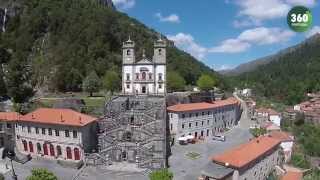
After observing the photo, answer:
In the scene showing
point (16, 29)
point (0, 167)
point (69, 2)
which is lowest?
point (0, 167)

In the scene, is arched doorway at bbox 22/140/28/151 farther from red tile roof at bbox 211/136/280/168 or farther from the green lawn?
red tile roof at bbox 211/136/280/168

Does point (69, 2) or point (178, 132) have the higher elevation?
point (69, 2)

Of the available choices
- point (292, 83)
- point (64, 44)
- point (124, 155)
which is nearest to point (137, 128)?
point (124, 155)

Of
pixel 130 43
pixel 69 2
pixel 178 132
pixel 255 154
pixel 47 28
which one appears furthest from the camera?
pixel 69 2

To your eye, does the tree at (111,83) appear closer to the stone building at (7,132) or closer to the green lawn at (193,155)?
the stone building at (7,132)

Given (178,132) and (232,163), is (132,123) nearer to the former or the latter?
(178,132)

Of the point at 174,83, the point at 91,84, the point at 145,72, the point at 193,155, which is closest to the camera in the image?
the point at 193,155

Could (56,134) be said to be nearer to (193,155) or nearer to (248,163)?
(193,155)

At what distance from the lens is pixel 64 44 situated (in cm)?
10019

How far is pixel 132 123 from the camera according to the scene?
4716cm

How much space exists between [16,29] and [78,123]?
7771cm

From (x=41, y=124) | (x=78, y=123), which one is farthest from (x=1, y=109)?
(x=78, y=123)

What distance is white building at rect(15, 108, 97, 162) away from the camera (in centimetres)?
4600

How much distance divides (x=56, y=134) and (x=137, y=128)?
10471 millimetres
